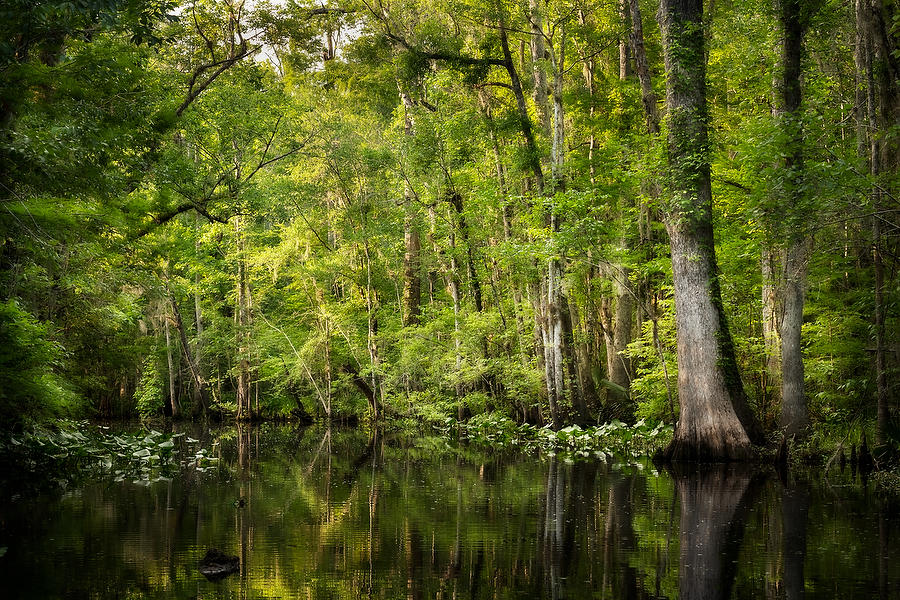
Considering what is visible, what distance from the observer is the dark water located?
480cm

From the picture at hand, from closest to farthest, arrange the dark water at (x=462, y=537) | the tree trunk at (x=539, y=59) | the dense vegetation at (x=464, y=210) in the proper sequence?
the dark water at (x=462, y=537) → the dense vegetation at (x=464, y=210) → the tree trunk at (x=539, y=59)

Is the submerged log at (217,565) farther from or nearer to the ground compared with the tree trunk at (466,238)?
nearer to the ground

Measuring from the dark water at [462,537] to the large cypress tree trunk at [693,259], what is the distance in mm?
1506

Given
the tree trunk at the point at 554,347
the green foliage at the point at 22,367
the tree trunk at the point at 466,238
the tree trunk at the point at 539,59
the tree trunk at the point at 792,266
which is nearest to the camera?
the green foliage at the point at 22,367

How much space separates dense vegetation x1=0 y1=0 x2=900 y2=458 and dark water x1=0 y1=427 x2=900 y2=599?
339 centimetres

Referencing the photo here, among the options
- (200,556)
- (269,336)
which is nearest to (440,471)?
(200,556)

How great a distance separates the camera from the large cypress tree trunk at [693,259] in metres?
12.7

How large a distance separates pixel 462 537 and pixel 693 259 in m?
8.37

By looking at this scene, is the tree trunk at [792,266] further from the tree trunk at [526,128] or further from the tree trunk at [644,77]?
the tree trunk at [526,128]

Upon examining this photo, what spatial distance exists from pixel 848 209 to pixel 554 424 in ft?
33.2

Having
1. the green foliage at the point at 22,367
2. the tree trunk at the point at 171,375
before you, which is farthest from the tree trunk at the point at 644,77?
the tree trunk at the point at 171,375

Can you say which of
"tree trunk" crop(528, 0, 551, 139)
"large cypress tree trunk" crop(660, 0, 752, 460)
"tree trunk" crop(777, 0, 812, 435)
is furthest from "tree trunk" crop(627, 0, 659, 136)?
"tree trunk" crop(528, 0, 551, 139)

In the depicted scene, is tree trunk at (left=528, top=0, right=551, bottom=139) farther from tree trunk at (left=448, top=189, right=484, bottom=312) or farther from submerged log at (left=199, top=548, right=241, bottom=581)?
submerged log at (left=199, top=548, right=241, bottom=581)

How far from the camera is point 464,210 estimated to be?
2502 centimetres
